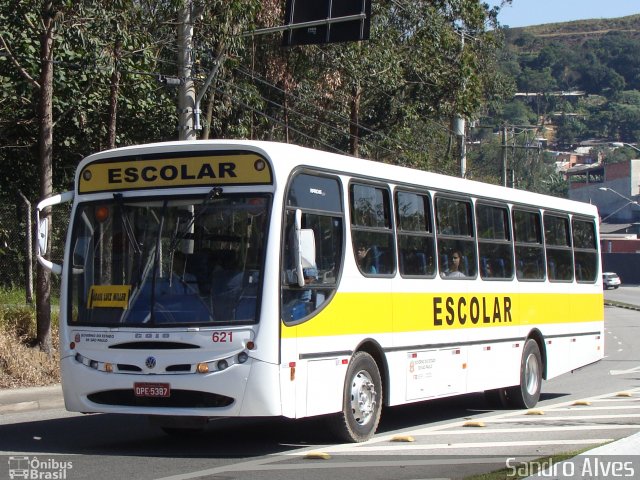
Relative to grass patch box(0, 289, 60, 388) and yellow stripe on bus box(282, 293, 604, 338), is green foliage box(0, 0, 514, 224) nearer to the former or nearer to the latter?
grass patch box(0, 289, 60, 388)

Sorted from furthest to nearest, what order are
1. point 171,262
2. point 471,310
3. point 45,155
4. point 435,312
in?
point 45,155
point 471,310
point 435,312
point 171,262

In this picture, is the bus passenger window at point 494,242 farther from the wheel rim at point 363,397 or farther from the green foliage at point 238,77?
the green foliage at point 238,77

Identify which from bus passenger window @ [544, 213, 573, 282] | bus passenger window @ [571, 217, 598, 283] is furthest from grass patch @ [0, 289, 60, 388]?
bus passenger window @ [571, 217, 598, 283]

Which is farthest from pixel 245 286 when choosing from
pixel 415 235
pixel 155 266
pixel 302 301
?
pixel 415 235

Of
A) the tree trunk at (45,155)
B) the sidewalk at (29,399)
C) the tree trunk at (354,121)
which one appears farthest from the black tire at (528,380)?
the tree trunk at (354,121)

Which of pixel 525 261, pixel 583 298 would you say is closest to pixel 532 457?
pixel 525 261

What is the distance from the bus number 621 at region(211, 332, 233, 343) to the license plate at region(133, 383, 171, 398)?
25.5 inches

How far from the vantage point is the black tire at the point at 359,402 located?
11125 mm

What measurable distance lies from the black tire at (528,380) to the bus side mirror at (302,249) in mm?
6215

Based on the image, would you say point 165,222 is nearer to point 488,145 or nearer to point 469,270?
point 469,270

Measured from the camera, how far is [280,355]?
33.0 ft

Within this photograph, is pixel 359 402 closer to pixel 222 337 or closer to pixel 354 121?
pixel 222 337

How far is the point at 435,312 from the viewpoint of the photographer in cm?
1314

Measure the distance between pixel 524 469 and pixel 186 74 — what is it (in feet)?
39.7
